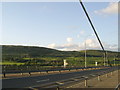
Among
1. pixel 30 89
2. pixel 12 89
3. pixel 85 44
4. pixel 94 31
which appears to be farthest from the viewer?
pixel 85 44

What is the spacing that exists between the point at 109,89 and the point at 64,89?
9.25 ft

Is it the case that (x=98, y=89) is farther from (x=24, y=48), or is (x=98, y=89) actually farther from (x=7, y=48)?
(x=24, y=48)

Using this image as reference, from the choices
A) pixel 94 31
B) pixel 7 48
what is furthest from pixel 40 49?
pixel 94 31

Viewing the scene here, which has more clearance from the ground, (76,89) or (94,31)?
(94,31)

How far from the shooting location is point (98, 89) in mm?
15664

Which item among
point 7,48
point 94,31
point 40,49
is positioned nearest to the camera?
point 94,31

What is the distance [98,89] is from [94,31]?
4.84 metres

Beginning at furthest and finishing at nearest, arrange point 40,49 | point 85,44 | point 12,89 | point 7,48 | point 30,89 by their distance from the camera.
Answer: point 40,49
point 7,48
point 85,44
point 12,89
point 30,89

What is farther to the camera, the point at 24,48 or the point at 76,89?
the point at 24,48

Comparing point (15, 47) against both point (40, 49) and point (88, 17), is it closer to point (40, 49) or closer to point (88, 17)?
point (40, 49)

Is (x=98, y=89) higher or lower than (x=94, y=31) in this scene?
lower

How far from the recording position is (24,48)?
198750 mm

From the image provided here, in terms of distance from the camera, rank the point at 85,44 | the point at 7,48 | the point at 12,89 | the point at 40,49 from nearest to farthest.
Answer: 1. the point at 12,89
2. the point at 85,44
3. the point at 7,48
4. the point at 40,49

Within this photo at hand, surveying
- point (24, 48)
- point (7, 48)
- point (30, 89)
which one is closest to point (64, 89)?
point (30, 89)
